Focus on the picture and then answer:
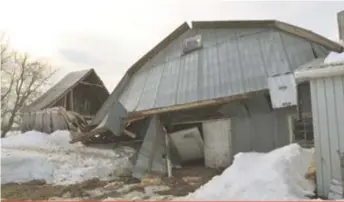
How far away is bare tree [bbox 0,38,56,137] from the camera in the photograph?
31.4m

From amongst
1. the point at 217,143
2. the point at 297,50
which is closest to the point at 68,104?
the point at 217,143

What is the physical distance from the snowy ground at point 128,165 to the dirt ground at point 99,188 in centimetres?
10

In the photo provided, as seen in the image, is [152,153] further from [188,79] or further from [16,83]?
[16,83]

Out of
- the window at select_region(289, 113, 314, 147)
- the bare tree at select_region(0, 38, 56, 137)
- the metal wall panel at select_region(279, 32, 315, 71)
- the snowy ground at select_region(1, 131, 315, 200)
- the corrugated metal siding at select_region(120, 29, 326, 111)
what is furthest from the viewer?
the bare tree at select_region(0, 38, 56, 137)

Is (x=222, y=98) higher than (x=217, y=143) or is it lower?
higher

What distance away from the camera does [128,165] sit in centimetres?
1238

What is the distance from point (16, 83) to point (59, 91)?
47.5ft

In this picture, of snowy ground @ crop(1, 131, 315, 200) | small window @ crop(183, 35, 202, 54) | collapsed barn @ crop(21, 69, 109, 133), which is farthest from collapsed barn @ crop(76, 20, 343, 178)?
collapsed barn @ crop(21, 69, 109, 133)

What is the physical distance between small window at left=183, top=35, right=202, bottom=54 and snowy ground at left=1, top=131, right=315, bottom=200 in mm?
4980

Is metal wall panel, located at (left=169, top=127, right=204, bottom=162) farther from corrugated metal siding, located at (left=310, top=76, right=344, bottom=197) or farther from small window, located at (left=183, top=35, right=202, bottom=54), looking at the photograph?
corrugated metal siding, located at (left=310, top=76, right=344, bottom=197)

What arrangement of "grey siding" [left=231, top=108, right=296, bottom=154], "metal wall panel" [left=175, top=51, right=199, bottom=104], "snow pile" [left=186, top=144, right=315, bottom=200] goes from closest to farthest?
"snow pile" [left=186, top=144, right=315, bottom=200]
"grey siding" [left=231, top=108, right=296, bottom=154]
"metal wall panel" [left=175, top=51, right=199, bottom=104]

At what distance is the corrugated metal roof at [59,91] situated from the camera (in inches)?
768

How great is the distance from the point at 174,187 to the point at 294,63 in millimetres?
5116

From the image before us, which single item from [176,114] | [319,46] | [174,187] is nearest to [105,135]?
[176,114]
